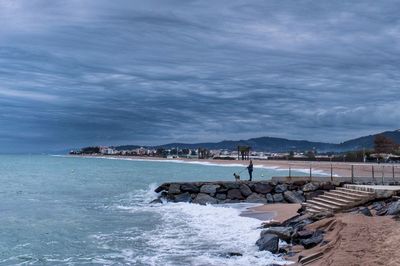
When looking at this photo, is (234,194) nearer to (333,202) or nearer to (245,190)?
(245,190)

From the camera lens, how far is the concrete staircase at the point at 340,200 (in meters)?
21.4

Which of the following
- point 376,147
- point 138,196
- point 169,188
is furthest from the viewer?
point 376,147

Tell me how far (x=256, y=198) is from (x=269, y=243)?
52.7 ft

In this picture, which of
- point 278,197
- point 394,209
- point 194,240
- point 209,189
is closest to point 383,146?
point 278,197

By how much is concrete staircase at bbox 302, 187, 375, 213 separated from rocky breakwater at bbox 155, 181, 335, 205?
18.5ft

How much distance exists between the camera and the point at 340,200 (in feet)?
76.1

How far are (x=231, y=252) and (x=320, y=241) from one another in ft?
9.23

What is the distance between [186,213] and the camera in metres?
27.6

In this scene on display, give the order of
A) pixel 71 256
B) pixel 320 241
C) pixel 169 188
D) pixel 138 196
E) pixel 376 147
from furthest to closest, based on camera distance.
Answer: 1. pixel 376 147
2. pixel 138 196
3. pixel 169 188
4. pixel 71 256
5. pixel 320 241

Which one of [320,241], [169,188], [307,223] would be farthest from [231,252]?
[169,188]

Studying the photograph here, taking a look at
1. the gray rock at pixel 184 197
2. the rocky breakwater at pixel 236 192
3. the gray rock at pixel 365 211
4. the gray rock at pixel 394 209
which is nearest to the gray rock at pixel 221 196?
the rocky breakwater at pixel 236 192

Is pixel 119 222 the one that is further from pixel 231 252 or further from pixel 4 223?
pixel 231 252

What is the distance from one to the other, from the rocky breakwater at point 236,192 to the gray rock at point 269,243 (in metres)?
14.9

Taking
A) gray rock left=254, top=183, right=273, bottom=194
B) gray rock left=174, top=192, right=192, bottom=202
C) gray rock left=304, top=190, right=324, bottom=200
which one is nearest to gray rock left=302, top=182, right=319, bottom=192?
gray rock left=304, top=190, right=324, bottom=200
